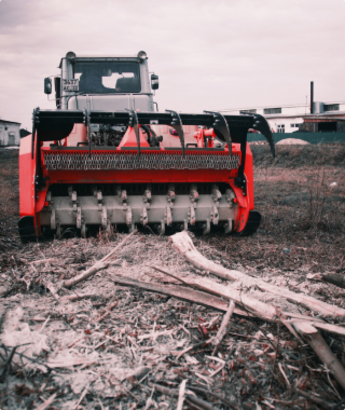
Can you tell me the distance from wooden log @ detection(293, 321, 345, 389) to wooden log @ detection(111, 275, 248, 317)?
467 mm

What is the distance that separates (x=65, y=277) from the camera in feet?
11.1

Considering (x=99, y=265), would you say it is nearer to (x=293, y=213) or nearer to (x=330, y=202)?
(x=293, y=213)

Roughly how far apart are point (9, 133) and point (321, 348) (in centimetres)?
4631

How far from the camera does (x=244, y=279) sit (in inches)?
126

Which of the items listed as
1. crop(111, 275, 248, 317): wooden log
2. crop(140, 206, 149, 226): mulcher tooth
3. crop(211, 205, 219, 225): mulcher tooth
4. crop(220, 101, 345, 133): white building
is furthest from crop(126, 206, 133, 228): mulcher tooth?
crop(220, 101, 345, 133): white building

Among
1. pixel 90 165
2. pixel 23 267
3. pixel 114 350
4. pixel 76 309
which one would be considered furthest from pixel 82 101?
pixel 114 350

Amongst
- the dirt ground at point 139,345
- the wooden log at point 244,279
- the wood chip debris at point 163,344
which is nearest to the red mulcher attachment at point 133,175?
the dirt ground at point 139,345

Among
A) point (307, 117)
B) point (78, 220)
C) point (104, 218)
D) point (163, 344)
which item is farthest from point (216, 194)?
point (307, 117)

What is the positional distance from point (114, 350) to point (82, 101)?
4.90 metres

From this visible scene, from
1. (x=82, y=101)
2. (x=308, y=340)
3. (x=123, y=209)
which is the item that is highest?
(x=82, y=101)

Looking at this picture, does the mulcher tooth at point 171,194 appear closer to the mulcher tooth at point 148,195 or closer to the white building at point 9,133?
the mulcher tooth at point 148,195

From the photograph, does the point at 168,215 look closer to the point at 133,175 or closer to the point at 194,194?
the point at 194,194

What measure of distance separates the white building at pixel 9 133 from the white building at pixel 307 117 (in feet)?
88.5

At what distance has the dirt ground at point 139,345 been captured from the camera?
1.98m
